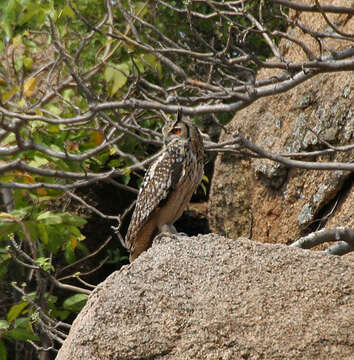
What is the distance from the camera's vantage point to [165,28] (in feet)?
29.6

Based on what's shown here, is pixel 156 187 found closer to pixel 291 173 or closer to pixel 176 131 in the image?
pixel 176 131

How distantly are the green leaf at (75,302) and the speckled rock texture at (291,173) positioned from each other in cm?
149

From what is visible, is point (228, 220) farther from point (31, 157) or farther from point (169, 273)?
point (169, 273)

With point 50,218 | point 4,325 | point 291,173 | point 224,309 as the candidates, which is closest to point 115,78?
point 50,218

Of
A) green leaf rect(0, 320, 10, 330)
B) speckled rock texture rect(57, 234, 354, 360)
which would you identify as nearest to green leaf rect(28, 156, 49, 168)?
green leaf rect(0, 320, 10, 330)

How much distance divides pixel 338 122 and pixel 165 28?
3.13m

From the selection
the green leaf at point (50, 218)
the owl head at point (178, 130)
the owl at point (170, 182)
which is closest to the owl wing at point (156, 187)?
the owl at point (170, 182)

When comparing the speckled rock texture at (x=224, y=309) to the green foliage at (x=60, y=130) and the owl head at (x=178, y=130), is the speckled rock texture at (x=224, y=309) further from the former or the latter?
the owl head at (x=178, y=130)

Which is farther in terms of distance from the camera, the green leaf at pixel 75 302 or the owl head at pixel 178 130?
the green leaf at pixel 75 302

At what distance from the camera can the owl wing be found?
5.89 meters

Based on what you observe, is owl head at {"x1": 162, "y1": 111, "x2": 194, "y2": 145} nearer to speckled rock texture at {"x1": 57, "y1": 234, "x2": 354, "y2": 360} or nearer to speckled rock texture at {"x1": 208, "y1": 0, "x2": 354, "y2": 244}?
speckled rock texture at {"x1": 208, "y1": 0, "x2": 354, "y2": 244}

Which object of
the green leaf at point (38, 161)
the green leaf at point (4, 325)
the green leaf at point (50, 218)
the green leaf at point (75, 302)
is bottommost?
the green leaf at point (4, 325)

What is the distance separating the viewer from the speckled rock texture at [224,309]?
3605mm

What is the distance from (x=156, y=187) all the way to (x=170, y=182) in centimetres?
14
